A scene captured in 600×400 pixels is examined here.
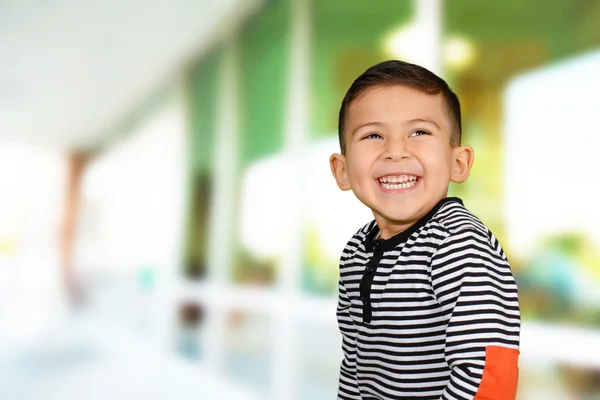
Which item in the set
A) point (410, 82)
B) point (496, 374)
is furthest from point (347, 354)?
point (410, 82)

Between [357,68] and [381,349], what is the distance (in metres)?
2.39

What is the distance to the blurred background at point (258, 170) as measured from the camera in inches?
79.8

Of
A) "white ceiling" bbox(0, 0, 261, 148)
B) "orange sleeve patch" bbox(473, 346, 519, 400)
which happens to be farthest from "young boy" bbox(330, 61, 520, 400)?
"white ceiling" bbox(0, 0, 261, 148)

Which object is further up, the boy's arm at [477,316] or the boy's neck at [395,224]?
the boy's neck at [395,224]

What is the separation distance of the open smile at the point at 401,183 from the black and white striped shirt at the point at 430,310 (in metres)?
0.06

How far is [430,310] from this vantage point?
0.89 m

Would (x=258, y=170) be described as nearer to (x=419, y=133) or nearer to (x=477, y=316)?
(x=419, y=133)

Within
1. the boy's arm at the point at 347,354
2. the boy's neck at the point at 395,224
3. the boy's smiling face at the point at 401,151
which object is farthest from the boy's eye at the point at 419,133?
the boy's arm at the point at 347,354

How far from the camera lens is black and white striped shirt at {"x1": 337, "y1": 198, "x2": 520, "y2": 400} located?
80cm

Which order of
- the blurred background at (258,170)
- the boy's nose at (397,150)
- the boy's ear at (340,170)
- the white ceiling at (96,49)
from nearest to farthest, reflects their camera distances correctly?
the boy's nose at (397,150) < the boy's ear at (340,170) < the blurred background at (258,170) < the white ceiling at (96,49)

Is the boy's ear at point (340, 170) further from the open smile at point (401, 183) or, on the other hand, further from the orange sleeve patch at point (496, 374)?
the orange sleeve patch at point (496, 374)

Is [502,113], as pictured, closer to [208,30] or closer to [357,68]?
[357,68]

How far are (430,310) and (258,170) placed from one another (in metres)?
3.44

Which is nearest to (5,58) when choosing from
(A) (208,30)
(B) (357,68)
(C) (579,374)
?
(A) (208,30)
